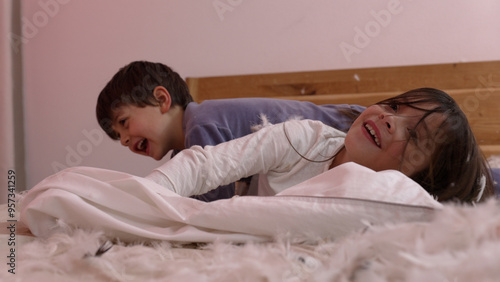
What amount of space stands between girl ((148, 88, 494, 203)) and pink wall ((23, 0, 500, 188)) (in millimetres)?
870

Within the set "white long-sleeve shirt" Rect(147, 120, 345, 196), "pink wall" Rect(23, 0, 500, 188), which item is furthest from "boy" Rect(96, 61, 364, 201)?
"pink wall" Rect(23, 0, 500, 188)

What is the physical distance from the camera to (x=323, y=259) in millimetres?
491

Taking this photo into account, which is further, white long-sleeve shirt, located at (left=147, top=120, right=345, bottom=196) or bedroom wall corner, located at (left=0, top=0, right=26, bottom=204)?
bedroom wall corner, located at (left=0, top=0, right=26, bottom=204)

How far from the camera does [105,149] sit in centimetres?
223

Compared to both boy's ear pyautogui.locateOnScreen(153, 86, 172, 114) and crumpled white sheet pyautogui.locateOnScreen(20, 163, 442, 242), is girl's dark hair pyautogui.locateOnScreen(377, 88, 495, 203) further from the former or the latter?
boy's ear pyautogui.locateOnScreen(153, 86, 172, 114)

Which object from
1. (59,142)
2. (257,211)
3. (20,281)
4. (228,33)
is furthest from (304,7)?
(20,281)

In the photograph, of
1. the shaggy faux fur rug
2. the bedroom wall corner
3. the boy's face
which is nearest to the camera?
the shaggy faux fur rug

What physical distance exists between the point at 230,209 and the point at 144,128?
2.91 feet

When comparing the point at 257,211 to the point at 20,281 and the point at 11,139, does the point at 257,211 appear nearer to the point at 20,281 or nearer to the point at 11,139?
the point at 20,281

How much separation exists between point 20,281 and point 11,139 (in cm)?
193

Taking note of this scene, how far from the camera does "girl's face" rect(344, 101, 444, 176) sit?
3.09 ft

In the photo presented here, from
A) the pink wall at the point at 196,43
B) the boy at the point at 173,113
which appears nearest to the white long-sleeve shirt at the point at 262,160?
the boy at the point at 173,113

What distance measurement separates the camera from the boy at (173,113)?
1.29 meters

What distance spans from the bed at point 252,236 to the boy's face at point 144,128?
623 millimetres
